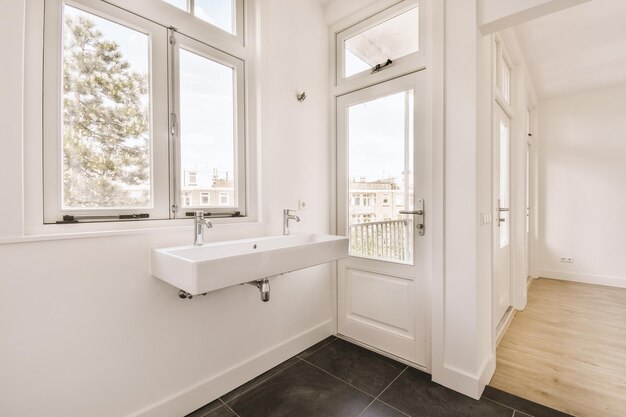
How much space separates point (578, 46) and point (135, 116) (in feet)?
13.3

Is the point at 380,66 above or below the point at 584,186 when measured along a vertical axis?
above

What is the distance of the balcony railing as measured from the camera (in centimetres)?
221

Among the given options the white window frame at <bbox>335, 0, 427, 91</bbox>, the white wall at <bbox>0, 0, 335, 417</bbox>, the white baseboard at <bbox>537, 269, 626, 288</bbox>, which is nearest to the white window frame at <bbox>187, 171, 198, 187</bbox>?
→ the white wall at <bbox>0, 0, 335, 417</bbox>

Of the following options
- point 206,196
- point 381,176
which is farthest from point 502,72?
point 206,196

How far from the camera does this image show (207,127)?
1.91m

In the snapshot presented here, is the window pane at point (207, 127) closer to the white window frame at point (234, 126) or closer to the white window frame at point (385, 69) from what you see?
the white window frame at point (234, 126)

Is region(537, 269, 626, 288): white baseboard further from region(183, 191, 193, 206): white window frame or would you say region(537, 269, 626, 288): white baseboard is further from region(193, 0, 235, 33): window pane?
region(193, 0, 235, 33): window pane

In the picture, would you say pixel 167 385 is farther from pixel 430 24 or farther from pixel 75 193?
pixel 430 24

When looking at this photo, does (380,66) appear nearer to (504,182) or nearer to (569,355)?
(504,182)

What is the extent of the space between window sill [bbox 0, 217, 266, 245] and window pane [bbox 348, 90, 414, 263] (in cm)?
95

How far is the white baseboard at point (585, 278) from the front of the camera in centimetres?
402

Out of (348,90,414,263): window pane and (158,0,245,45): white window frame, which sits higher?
(158,0,245,45): white window frame

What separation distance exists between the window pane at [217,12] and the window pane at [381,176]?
1129 millimetres

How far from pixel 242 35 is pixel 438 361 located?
2638mm
